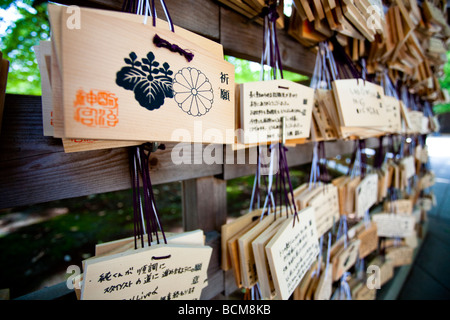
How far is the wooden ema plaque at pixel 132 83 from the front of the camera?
0.31 m

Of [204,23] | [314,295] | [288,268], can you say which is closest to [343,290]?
[314,295]

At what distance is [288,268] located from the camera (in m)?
0.65

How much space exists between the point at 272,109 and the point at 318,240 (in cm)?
71

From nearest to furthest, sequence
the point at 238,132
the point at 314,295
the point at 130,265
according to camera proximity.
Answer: the point at 130,265, the point at 238,132, the point at 314,295

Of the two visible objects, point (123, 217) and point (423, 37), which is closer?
point (423, 37)

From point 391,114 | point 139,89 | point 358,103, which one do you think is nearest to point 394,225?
point 391,114

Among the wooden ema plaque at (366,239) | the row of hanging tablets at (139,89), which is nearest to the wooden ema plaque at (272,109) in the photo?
the row of hanging tablets at (139,89)

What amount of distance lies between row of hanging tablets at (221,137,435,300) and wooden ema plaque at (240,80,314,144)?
251 mm

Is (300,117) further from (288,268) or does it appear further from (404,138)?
(404,138)

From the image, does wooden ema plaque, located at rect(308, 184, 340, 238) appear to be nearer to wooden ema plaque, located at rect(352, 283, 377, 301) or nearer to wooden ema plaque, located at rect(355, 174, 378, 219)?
wooden ema plaque, located at rect(355, 174, 378, 219)

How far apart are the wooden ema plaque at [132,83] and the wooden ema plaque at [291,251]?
0.37 m

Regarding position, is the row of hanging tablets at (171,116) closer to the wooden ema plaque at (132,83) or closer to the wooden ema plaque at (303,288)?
the wooden ema plaque at (132,83)

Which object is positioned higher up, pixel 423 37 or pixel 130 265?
pixel 423 37
